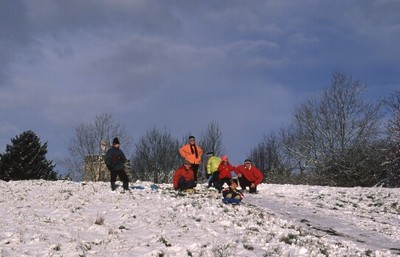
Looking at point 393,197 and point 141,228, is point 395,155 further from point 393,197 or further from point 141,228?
point 141,228

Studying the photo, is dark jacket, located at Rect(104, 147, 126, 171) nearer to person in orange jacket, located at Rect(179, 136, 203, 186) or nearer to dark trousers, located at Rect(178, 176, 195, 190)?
dark trousers, located at Rect(178, 176, 195, 190)

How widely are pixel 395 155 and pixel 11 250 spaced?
3601cm

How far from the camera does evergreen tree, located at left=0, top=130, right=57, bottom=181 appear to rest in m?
38.7

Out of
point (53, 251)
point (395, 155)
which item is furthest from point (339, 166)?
point (53, 251)

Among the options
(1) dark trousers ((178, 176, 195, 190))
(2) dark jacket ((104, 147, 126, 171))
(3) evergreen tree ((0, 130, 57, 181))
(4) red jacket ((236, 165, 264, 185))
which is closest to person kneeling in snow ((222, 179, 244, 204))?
(1) dark trousers ((178, 176, 195, 190))

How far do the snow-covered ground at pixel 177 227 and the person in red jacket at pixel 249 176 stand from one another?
2.08 meters

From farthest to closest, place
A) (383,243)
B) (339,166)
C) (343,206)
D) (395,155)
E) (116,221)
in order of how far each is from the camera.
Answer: (339,166)
(395,155)
(343,206)
(383,243)
(116,221)

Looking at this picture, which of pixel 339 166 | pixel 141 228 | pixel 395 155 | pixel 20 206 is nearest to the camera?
pixel 141 228

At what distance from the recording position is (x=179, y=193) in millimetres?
18125

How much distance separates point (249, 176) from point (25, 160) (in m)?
25.6

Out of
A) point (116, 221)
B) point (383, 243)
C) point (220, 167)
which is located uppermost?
point (220, 167)

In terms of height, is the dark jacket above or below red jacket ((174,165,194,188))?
above

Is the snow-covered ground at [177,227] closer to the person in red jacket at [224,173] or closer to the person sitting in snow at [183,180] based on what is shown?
the person sitting in snow at [183,180]

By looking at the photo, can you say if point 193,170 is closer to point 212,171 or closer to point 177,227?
point 212,171
